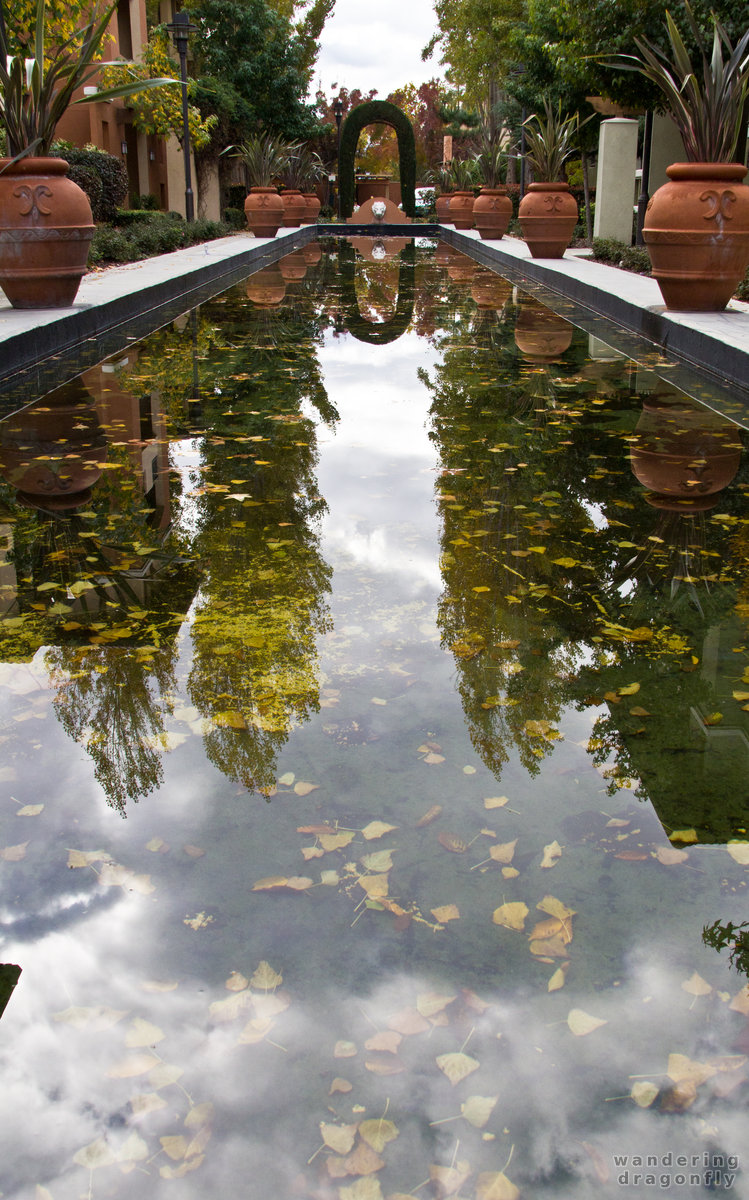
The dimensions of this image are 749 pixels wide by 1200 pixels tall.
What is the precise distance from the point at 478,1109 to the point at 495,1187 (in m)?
0.14

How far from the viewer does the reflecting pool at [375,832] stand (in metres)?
1.59

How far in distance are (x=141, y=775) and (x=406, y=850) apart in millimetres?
704

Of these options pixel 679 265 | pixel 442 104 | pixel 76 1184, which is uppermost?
pixel 442 104

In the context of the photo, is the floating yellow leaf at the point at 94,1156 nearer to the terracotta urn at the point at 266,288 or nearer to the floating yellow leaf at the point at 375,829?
the floating yellow leaf at the point at 375,829

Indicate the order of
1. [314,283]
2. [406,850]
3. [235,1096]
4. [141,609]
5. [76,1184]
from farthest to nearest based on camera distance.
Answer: [314,283] < [141,609] < [406,850] < [235,1096] < [76,1184]

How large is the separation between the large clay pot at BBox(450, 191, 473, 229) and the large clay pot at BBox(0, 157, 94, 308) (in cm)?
2130

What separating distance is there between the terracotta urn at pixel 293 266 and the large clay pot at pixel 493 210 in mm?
3844

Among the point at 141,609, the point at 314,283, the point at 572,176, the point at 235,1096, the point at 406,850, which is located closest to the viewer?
the point at 235,1096

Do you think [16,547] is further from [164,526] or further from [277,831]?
[277,831]

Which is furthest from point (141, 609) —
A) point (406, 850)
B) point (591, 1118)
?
point (591, 1118)

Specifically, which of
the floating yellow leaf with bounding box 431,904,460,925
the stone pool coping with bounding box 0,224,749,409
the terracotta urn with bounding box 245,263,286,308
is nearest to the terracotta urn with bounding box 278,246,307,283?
the terracotta urn with bounding box 245,263,286,308

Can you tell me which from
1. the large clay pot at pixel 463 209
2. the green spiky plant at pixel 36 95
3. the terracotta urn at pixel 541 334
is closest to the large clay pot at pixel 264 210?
the large clay pot at pixel 463 209

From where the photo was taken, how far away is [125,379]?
7480 millimetres

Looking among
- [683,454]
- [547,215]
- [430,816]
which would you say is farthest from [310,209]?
[430,816]
